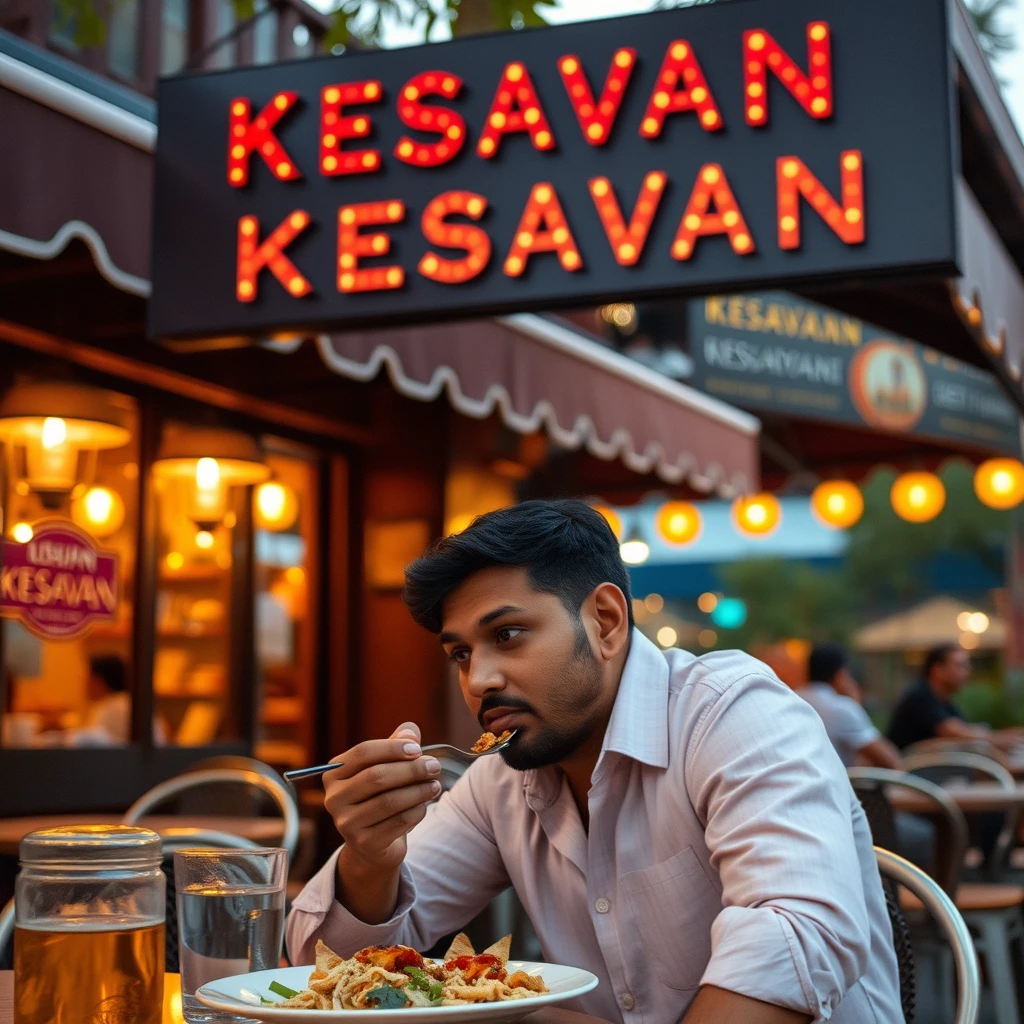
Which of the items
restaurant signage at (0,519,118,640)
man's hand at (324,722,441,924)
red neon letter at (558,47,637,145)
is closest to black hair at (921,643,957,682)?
restaurant signage at (0,519,118,640)

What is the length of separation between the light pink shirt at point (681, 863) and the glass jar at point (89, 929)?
1.46 ft

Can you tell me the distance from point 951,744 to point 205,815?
4.38m

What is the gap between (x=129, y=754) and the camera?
5602mm

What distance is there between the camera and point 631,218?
3504mm

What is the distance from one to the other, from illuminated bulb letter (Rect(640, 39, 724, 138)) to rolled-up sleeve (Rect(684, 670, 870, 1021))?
7.01 feet

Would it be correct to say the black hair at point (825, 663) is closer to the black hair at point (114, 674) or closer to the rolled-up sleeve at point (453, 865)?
the black hair at point (114, 674)

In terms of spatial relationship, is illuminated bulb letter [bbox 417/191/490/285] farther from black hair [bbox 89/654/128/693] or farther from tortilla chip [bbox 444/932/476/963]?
black hair [bbox 89/654/128/693]

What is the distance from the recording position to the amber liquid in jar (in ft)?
4.26

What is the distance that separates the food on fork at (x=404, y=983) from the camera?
1.29 m

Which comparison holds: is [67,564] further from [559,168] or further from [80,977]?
[80,977]

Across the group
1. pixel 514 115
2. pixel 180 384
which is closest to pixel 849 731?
pixel 180 384

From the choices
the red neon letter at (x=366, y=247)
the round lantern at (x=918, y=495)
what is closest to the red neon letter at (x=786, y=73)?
the red neon letter at (x=366, y=247)

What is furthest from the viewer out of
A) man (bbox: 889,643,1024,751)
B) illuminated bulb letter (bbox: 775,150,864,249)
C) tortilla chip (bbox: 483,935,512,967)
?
man (bbox: 889,643,1024,751)

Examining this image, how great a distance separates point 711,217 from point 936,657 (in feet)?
17.9
